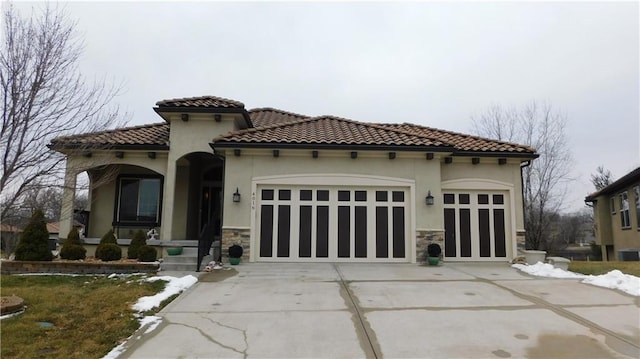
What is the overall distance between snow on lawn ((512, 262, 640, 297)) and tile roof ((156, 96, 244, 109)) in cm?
957

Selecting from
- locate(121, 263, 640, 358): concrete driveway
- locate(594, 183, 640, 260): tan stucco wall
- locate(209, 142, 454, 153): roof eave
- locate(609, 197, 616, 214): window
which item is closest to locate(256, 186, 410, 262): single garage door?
locate(209, 142, 454, 153): roof eave

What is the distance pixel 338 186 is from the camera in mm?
12289

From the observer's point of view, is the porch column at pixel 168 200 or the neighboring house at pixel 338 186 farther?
the porch column at pixel 168 200

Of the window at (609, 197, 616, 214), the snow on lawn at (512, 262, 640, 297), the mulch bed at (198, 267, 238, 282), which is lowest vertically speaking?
the mulch bed at (198, 267, 238, 282)

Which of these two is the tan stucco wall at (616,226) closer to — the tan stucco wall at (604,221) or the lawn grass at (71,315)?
the tan stucco wall at (604,221)

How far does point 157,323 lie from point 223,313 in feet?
3.18

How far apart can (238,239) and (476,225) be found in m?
7.41

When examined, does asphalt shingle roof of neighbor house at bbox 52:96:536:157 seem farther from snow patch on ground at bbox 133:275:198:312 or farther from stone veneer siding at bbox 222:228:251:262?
snow patch on ground at bbox 133:275:198:312

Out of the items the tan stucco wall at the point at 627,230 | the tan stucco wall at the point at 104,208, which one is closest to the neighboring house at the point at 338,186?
the tan stucco wall at the point at 104,208

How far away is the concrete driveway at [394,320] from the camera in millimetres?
4746

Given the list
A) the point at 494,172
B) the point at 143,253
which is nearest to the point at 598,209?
the point at 494,172

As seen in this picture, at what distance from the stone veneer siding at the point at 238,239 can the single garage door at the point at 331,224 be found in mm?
350

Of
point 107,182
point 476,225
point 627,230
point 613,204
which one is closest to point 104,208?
point 107,182

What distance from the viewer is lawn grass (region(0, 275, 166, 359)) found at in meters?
4.91
